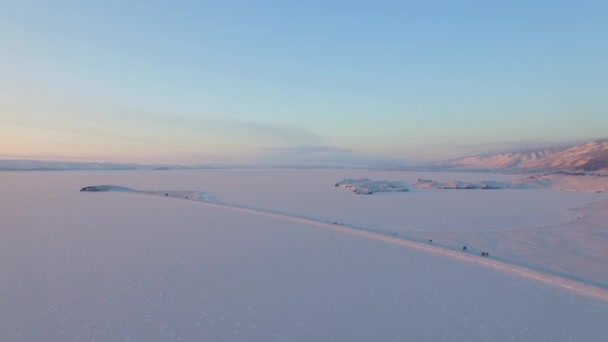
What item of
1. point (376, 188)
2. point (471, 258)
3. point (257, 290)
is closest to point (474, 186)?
point (376, 188)

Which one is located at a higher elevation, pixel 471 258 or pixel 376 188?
pixel 376 188

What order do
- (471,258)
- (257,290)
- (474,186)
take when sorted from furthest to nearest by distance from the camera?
1. (474,186)
2. (471,258)
3. (257,290)

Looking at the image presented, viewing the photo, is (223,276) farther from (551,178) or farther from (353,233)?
(551,178)

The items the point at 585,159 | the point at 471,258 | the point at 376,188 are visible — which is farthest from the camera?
the point at 585,159

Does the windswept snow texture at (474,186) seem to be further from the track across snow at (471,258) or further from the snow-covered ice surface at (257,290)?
the track across snow at (471,258)

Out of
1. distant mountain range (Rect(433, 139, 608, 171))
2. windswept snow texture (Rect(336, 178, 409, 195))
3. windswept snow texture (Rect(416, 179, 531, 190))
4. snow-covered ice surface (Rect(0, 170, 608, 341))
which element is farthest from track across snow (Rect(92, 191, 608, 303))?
distant mountain range (Rect(433, 139, 608, 171))

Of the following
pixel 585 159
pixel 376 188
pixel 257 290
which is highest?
pixel 585 159

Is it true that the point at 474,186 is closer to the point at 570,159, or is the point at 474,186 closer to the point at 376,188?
the point at 376,188

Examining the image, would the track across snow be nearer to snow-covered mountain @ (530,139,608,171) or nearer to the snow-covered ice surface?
the snow-covered ice surface

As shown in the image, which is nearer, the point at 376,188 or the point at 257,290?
the point at 257,290

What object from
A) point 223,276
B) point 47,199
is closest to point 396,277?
point 223,276

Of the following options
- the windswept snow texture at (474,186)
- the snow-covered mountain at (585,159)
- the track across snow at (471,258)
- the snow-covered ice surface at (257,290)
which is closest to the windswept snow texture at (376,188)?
the windswept snow texture at (474,186)
